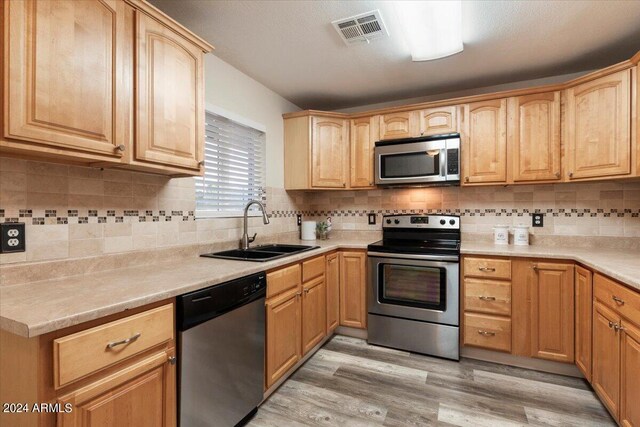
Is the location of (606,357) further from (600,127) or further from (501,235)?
(600,127)

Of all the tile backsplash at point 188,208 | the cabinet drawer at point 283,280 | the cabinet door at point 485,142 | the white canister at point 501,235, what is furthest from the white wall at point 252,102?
the white canister at point 501,235

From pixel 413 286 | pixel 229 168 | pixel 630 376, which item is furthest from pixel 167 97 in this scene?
pixel 630 376

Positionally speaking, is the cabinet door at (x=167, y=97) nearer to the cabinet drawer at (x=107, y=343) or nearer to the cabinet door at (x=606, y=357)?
the cabinet drawer at (x=107, y=343)

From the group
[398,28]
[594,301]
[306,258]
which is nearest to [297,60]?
[398,28]

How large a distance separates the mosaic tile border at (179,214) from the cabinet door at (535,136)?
0.44m

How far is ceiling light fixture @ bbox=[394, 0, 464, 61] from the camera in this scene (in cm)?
172

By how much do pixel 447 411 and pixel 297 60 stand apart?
102 inches

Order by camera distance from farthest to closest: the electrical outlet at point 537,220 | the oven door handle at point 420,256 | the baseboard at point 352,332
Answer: the baseboard at point 352,332 → the electrical outlet at point 537,220 → the oven door handle at point 420,256

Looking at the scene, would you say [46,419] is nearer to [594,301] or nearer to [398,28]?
[398,28]

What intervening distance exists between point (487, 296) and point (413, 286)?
21.7 inches

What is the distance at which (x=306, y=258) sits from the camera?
7.71 ft

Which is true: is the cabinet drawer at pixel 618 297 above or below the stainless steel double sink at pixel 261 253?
below

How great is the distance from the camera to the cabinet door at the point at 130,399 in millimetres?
1001

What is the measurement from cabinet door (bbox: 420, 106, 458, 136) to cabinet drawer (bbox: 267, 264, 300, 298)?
1.76 metres
